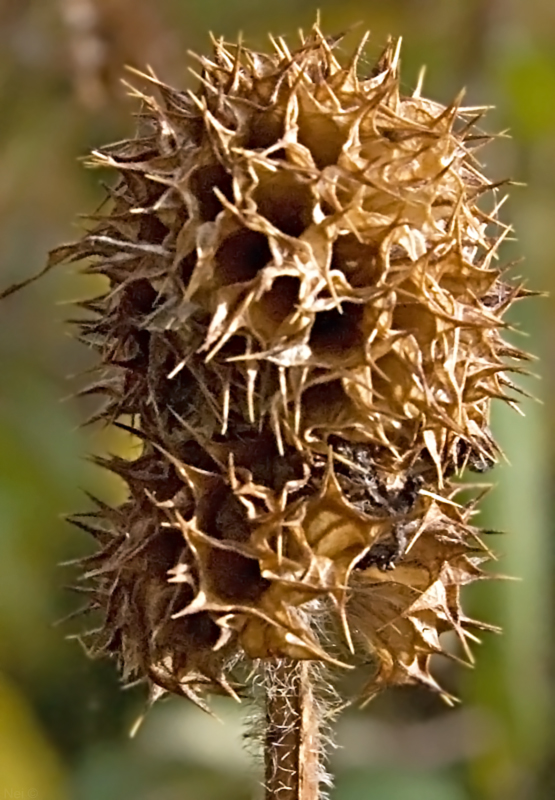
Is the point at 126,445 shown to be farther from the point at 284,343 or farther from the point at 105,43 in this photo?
the point at 284,343

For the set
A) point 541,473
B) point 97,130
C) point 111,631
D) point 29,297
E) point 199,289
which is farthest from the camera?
point 29,297

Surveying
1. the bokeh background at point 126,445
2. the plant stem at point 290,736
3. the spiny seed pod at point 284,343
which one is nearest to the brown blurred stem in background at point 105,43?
the bokeh background at point 126,445

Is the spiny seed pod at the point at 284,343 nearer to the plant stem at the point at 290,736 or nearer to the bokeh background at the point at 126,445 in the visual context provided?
the plant stem at the point at 290,736

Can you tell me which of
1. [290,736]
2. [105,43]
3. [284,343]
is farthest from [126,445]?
[284,343]

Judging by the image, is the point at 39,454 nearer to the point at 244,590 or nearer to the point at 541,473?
the point at 541,473

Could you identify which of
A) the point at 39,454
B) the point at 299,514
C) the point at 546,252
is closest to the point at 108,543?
the point at 299,514

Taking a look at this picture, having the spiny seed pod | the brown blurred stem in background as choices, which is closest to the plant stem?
the spiny seed pod

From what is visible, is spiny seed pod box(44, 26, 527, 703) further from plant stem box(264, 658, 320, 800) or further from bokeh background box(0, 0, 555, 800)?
bokeh background box(0, 0, 555, 800)
